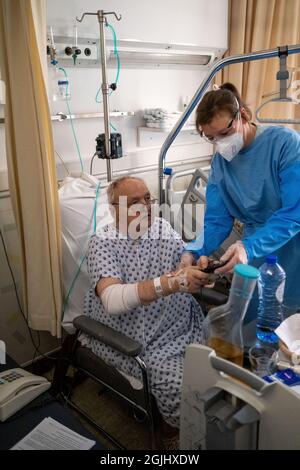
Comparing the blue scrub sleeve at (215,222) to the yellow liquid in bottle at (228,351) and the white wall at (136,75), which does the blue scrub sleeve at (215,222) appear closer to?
the yellow liquid in bottle at (228,351)

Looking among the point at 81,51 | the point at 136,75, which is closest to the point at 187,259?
the point at 81,51

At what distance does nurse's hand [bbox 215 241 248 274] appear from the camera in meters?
1.20

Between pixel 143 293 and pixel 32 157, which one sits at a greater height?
pixel 32 157

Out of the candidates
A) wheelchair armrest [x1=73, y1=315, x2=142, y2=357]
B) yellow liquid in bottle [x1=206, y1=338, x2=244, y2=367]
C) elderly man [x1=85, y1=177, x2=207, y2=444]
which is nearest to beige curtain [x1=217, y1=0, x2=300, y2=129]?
elderly man [x1=85, y1=177, x2=207, y2=444]

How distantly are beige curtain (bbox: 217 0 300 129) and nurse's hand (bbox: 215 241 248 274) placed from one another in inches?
73.4

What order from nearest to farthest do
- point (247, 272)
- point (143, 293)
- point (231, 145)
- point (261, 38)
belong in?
point (247, 272) < point (143, 293) < point (231, 145) < point (261, 38)

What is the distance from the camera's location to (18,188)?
1.62m

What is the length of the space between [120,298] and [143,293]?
87 mm

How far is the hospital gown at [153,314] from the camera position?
1.40m

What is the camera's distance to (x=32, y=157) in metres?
1.54

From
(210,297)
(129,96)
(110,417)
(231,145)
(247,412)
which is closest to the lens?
(247,412)

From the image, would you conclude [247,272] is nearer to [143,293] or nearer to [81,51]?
[143,293]

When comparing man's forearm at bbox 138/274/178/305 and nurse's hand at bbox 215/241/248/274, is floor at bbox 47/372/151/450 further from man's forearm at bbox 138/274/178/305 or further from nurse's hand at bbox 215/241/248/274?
nurse's hand at bbox 215/241/248/274
